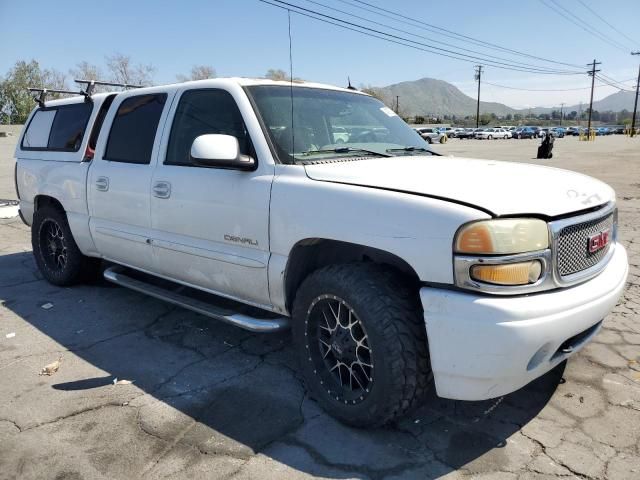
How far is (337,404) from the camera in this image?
283 centimetres

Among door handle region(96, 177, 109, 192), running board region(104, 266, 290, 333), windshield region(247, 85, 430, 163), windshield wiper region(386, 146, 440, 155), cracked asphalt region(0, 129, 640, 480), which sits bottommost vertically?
cracked asphalt region(0, 129, 640, 480)

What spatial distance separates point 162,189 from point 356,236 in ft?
5.68

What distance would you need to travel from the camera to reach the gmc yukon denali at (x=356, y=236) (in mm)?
2299

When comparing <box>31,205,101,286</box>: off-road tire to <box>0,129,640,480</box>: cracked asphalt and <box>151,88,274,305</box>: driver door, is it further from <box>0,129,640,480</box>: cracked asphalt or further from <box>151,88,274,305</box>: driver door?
<box>151,88,274,305</box>: driver door

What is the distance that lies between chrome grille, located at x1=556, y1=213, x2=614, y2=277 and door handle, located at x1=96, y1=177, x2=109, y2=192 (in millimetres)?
3418

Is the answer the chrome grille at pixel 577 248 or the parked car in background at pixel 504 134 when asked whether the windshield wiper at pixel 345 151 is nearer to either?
the chrome grille at pixel 577 248

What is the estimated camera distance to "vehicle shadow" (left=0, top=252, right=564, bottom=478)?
102 inches

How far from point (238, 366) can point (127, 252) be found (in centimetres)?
140

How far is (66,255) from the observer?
507cm

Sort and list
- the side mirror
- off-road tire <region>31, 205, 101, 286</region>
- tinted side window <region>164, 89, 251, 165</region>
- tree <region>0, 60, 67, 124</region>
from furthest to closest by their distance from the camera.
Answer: tree <region>0, 60, 67, 124</region> < off-road tire <region>31, 205, 101, 286</region> < tinted side window <region>164, 89, 251, 165</region> < the side mirror

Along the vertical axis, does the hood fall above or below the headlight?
above

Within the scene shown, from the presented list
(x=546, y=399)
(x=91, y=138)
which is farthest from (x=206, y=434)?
(x=91, y=138)

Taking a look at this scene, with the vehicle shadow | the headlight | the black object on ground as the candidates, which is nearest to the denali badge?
the vehicle shadow

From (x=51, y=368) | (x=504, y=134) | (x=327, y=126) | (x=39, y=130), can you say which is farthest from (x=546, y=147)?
(x=504, y=134)
